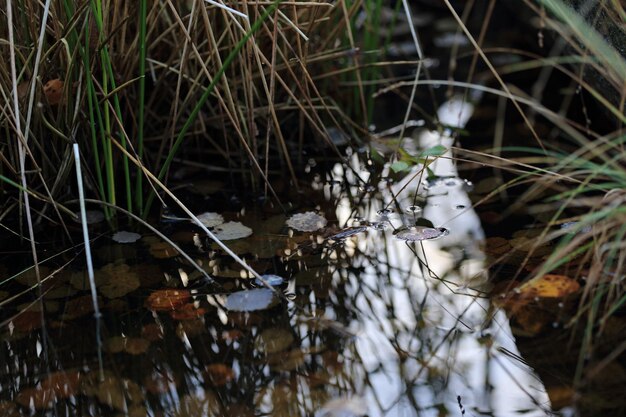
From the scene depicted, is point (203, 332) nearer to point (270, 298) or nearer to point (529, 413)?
point (270, 298)

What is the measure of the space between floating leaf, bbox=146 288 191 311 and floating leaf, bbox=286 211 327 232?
1.06 feet

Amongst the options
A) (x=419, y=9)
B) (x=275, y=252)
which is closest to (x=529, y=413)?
(x=275, y=252)

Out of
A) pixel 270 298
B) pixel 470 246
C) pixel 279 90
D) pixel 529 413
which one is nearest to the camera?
pixel 529 413

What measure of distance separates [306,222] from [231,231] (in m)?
0.16

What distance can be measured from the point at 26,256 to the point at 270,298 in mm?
519

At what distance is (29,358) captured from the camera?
1.19 m

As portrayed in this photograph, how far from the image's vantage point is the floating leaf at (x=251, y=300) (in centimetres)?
130

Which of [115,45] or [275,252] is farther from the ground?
[115,45]

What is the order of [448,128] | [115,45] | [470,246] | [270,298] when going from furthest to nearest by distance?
1. [448,128]
2. [115,45]
3. [470,246]
4. [270,298]

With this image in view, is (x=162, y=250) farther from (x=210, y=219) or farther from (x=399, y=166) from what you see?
(x=399, y=166)

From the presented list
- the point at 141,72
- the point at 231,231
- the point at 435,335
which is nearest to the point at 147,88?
the point at 141,72

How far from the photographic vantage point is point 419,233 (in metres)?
1.52

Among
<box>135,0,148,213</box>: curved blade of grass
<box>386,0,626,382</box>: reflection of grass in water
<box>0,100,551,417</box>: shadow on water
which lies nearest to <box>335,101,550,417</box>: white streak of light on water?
<box>0,100,551,417</box>: shadow on water

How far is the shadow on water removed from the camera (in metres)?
1.07
